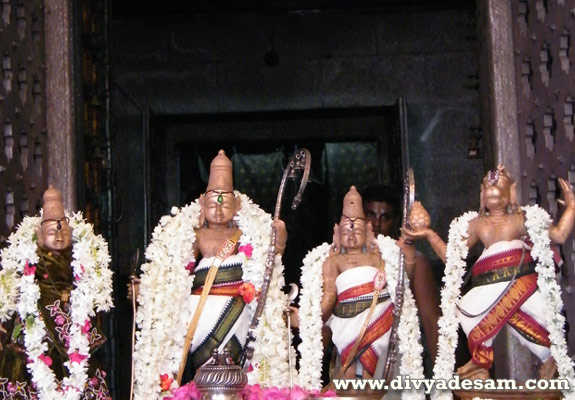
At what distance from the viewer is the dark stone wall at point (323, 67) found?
10766 millimetres

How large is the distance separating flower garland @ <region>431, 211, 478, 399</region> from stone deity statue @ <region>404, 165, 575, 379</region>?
64 millimetres

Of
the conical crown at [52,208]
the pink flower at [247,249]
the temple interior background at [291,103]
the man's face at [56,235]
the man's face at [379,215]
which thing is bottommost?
the pink flower at [247,249]

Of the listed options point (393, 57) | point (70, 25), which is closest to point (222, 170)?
point (70, 25)

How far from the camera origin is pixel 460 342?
9.69 meters

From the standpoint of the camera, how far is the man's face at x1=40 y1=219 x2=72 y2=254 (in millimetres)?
6941

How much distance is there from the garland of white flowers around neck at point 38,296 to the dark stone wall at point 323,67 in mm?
3948

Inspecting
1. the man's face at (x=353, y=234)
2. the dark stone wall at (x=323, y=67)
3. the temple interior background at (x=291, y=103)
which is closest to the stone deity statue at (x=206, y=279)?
the man's face at (x=353, y=234)

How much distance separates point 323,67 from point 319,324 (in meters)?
4.19

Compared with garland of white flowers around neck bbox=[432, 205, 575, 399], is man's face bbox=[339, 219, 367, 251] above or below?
above

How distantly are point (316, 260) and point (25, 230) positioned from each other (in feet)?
5.78

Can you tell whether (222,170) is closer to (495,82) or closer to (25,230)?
(25,230)

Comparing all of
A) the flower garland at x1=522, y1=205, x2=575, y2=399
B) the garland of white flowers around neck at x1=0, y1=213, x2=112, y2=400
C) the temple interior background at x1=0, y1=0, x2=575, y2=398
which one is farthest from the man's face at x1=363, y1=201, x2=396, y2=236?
the garland of white flowers around neck at x1=0, y1=213, x2=112, y2=400

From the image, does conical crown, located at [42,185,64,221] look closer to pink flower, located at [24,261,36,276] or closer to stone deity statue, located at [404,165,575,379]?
pink flower, located at [24,261,36,276]

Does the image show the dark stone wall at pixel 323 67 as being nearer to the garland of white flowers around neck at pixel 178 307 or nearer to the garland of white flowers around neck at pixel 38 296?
the garland of white flowers around neck at pixel 178 307
